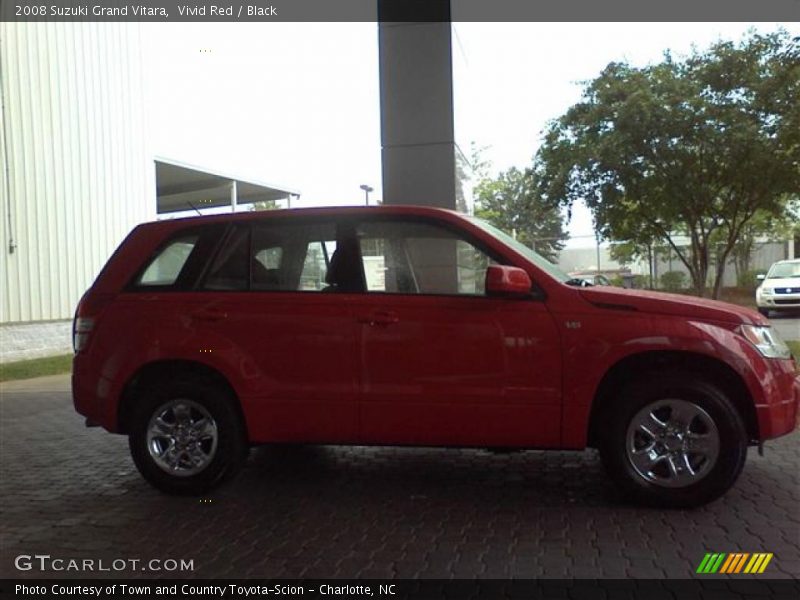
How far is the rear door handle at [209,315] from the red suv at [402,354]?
0.05 ft

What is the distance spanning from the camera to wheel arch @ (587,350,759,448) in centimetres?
439

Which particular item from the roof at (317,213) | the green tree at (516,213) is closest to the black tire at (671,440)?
the roof at (317,213)

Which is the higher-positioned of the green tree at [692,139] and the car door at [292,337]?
the green tree at [692,139]

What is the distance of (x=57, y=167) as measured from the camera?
14578 millimetres

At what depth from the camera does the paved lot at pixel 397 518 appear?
12.3ft

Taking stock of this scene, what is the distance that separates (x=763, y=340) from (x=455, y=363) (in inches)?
73.6

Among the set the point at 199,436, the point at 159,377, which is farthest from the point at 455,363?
the point at 159,377

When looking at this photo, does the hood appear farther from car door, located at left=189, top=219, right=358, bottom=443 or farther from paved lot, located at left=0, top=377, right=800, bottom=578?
car door, located at left=189, top=219, right=358, bottom=443

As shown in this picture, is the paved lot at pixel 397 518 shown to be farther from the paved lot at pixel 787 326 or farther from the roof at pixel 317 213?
the paved lot at pixel 787 326

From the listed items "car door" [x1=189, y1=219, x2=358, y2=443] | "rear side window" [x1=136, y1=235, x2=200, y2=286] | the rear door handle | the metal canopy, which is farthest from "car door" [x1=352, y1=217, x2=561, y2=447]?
A: the metal canopy

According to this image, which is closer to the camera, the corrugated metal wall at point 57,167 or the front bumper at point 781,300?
the corrugated metal wall at point 57,167

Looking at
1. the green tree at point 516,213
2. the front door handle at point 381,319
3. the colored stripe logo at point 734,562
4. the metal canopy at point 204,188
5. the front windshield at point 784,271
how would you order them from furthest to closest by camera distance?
the green tree at point 516,213
the metal canopy at point 204,188
the front windshield at point 784,271
the front door handle at point 381,319
the colored stripe logo at point 734,562

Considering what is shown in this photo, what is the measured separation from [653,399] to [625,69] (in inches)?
565

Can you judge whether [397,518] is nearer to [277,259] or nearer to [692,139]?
[277,259]
